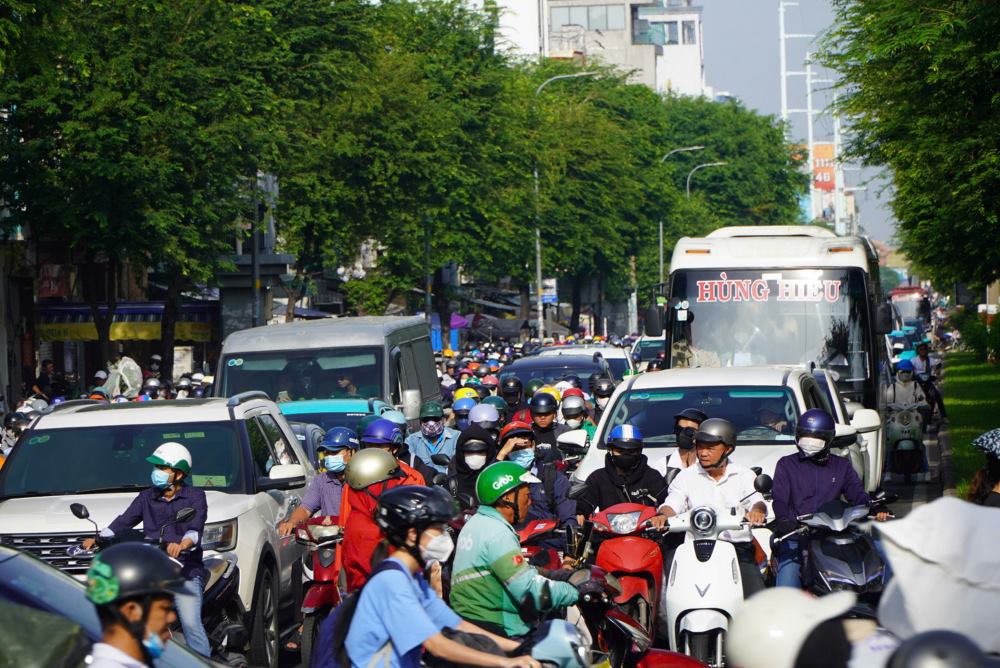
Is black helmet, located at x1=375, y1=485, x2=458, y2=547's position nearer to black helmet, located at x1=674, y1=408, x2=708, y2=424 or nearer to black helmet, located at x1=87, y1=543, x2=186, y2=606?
black helmet, located at x1=87, y1=543, x2=186, y2=606

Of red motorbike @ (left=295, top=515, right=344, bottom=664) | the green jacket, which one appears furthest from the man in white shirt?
the green jacket

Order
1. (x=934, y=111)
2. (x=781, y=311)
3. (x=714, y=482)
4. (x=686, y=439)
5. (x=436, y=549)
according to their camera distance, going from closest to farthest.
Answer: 1. (x=436, y=549)
2. (x=714, y=482)
3. (x=686, y=439)
4. (x=781, y=311)
5. (x=934, y=111)

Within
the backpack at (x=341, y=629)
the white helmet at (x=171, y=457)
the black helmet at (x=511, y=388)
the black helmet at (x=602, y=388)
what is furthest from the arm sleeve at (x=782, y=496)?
the black helmet at (x=602, y=388)

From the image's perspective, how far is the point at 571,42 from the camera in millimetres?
140500

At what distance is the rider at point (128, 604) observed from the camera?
4.90 metres

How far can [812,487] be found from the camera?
9.92 m

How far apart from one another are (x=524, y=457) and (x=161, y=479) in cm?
234

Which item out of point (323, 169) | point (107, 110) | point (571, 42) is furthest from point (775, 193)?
point (107, 110)

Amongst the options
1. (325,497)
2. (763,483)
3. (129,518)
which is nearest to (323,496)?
(325,497)

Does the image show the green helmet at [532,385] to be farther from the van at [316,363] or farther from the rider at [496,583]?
the rider at [496,583]

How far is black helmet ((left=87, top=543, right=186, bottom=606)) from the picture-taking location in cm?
490

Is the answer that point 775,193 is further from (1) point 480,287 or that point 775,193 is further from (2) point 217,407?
(2) point 217,407

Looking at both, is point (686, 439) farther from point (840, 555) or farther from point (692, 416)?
point (840, 555)

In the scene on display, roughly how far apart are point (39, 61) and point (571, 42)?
122 m
